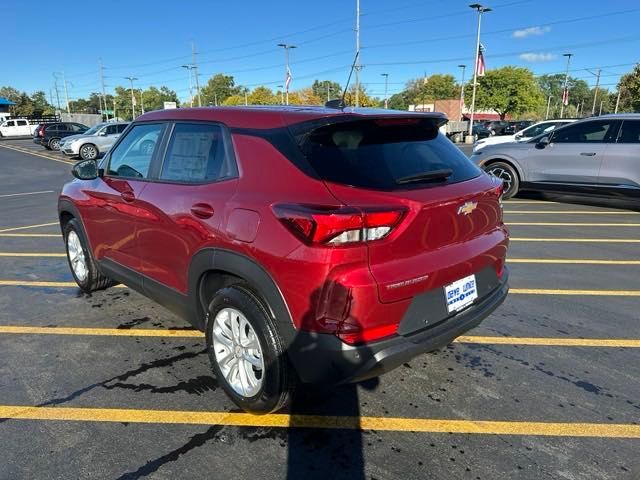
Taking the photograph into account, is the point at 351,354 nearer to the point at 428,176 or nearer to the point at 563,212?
the point at 428,176

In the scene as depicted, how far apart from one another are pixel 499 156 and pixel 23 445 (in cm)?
919

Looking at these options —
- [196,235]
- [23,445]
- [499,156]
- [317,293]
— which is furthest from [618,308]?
[499,156]

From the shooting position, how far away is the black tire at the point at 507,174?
31.3 feet

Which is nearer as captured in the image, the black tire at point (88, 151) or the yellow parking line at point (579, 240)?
the yellow parking line at point (579, 240)

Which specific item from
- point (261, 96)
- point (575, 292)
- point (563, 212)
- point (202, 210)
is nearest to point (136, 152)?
point (202, 210)

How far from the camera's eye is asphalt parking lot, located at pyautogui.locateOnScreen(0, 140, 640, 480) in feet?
7.77

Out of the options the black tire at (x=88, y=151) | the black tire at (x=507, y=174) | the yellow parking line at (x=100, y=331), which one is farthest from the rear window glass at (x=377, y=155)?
the black tire at (x=88, y=151)

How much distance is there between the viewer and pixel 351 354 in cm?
222

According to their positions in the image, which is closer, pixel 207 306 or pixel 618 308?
pixel 207 306

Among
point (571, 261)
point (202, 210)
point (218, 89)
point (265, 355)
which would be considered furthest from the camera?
point (218, 89)

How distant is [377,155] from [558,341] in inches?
87.5

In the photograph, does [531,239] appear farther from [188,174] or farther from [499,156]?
[188,174]

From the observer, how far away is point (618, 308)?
Answer: 4.25 m

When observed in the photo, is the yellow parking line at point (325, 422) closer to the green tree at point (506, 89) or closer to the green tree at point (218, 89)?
the green tree at point (506, 89)
